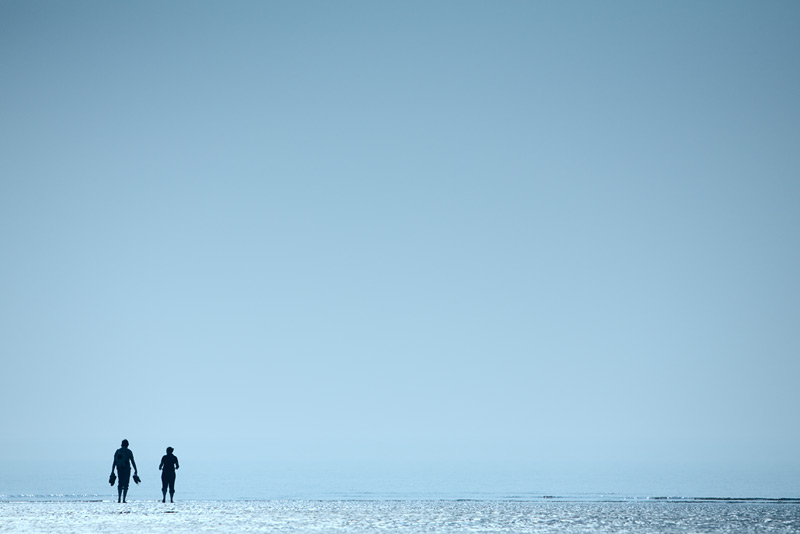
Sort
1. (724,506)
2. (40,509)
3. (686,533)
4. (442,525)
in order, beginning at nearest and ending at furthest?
(686,533) < (442,525) < (40,509) < (724,506)

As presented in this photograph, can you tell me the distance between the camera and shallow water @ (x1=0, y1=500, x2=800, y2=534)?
21.3 m

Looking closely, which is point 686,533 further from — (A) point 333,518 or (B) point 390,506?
(B) point 390,506

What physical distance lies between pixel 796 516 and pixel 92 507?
67.5ft

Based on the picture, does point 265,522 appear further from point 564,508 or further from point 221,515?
point 564,508

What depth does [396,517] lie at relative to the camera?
24422 mm

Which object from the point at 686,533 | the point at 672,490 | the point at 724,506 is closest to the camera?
the point at 686,533

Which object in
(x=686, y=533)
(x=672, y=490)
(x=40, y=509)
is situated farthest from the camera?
(x=672, y=490)

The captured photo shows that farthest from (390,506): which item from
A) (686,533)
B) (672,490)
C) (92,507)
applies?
(672,490)

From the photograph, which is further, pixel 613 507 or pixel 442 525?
pixel 613 507

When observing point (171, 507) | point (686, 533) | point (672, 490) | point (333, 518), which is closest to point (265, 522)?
point (333, 518)

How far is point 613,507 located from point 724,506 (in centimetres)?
372

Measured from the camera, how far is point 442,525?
73.0 ft

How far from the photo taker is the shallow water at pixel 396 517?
2131cm

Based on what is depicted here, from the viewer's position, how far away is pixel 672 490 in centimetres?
6831
